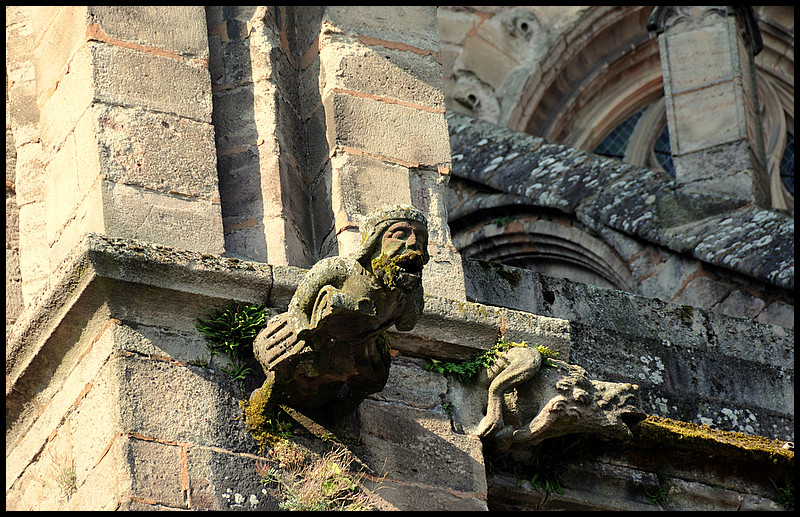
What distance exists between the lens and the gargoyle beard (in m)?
5.00

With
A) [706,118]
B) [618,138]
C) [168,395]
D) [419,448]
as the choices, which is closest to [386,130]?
[419,448]

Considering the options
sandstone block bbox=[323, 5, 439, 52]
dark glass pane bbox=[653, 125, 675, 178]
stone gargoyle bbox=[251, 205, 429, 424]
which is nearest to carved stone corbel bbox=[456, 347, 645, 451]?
stone gargoyle bbox=[251, 205, 429, 424]

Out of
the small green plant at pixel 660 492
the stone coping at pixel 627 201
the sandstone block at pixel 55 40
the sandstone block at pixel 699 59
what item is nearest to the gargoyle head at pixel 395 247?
the sandstone block at pixel 55 40

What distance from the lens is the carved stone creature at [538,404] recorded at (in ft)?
19.1

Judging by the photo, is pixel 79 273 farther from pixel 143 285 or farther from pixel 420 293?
pixel 420 293

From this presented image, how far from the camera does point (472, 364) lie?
589 centimetres

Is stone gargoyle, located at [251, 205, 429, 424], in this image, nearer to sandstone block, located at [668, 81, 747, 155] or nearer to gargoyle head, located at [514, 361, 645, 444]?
gargoyle head, located at [514, 361, 645, 444]

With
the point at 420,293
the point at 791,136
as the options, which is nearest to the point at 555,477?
the point at 420,293

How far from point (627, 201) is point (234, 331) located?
4944 mm

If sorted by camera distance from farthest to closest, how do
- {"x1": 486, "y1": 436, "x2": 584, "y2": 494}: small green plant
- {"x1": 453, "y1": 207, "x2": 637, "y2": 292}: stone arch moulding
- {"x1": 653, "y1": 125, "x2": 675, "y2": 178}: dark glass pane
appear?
{"x1": 653, "y1": 125, "x2": 675, "y2": 178}: dark glass pane, {"x1": 453, "y1": 207, "x2": 637, "y2": 292}: stone arch moulding, {"x1": 486, "y1": 436, "x2": 584, "y2": 494}: small green plant

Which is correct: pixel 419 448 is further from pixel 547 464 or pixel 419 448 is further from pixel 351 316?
pixel 351 316

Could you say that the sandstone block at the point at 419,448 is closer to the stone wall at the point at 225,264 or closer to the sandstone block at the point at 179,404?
the stone wall at the point at 225,264

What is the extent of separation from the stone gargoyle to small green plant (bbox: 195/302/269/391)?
3.4 inches

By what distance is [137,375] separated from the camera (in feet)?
17.2
